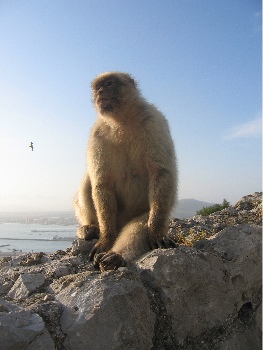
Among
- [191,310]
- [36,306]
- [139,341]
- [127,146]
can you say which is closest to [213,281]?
[191,310]

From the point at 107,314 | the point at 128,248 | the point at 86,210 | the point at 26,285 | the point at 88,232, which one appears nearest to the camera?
the point at 107,314

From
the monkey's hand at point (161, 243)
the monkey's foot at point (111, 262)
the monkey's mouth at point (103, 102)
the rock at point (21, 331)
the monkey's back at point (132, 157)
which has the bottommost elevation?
the rock at point (21, 331)

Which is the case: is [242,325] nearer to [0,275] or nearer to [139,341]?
[139,341]

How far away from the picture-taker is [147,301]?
2.90 metres

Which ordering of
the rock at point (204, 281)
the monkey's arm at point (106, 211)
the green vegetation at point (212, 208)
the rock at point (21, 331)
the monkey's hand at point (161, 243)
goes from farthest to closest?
1. the green vegetation at point (212, 208)
2. the monkey's arm at point (106, 211)
3. the monkey's hand at point (161, 243)
4. the rock at point (204, 281)
5. the rock at point (21, 331)

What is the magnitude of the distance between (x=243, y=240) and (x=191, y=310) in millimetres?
1059

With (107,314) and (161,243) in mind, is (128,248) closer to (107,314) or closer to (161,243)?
(161,243)

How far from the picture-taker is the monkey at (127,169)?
4152mm

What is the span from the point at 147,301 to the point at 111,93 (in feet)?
9.32

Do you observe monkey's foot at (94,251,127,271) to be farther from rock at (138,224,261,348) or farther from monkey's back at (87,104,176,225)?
monkey's back at (87,104,176,225)

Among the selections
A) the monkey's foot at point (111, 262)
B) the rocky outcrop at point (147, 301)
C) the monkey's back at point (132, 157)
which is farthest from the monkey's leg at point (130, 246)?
the monkey's back at point (132, 157)

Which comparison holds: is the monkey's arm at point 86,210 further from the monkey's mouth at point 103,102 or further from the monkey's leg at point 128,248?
the monkey's mouth at point 103,102

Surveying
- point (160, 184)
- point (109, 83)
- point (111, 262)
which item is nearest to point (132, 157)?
point (160, 184)

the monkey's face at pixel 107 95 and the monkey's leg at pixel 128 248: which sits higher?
the monkey's face at pixel 107 95
